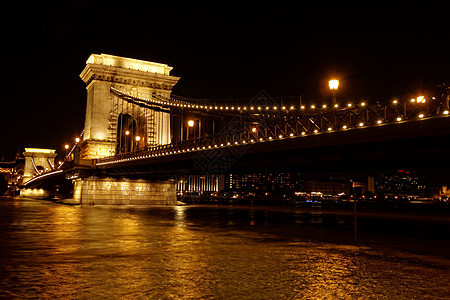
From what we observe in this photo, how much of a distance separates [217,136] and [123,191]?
26999 mm

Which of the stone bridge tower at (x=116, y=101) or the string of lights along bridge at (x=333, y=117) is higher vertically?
the stone bridge tower at (x=116, y=101)

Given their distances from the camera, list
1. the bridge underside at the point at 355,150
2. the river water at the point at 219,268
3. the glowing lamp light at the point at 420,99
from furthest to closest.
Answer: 1. the bridge underside at the point at 355,150
2. the glowing lamp light at the point at 420,99
3. the river water at the point at 219,268

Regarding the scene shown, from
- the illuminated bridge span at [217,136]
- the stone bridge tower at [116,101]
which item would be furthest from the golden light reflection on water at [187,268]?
the stone bridge tower at [116,101]

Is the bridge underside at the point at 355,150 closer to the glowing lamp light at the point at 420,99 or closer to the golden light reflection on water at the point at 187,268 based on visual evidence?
the glowing lamp light at the point at 420,99

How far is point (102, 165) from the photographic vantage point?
56.6 meters

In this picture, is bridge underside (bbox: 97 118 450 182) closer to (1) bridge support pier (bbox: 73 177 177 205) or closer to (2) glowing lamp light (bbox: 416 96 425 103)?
(2) glowing lamp light (bbox: 416 96 425 103)

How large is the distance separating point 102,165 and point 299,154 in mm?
34676

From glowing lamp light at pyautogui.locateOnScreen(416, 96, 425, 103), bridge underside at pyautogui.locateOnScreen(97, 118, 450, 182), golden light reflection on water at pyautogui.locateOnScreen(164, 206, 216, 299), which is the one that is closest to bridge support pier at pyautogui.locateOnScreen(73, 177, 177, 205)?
bridge underside at pyautogui.locateOnScreen(97, 118, 450, 182)

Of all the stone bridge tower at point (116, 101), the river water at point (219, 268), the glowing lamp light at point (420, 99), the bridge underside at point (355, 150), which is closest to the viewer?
the river water at point (219, 268)

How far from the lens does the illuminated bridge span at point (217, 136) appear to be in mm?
21844

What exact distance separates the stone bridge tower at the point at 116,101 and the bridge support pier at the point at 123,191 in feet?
14.8

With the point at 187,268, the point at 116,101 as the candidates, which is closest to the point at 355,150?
the point at 187,268

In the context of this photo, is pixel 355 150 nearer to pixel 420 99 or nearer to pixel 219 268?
pixel 420 99

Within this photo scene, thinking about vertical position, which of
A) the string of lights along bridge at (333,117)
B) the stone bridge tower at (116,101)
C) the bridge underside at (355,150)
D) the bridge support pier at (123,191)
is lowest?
the bridge support pier at (123,191)
